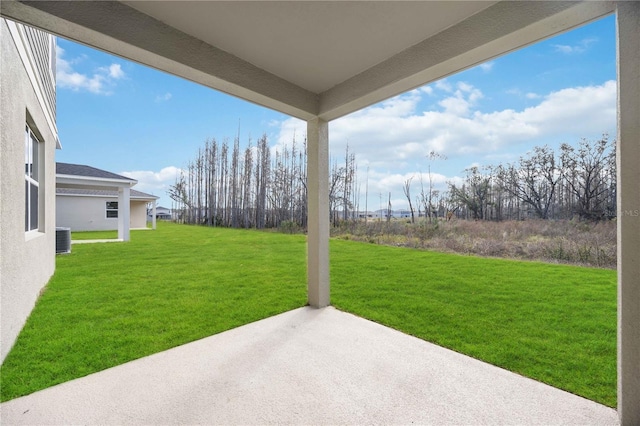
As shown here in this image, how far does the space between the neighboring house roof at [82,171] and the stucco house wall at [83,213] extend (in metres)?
3.60

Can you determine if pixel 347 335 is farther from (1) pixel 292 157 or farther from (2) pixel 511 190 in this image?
(1) pixel 292 157

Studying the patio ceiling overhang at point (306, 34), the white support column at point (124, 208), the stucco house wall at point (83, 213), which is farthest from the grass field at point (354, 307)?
the stucco house wall at point (83, 213)

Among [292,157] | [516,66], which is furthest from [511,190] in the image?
[292,157]

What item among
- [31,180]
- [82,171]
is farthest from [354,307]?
[82,171]

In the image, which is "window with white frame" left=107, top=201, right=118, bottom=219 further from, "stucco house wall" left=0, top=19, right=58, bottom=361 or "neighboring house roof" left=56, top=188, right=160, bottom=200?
"stucco house wall" left=0, top=19, right=58, bottom=361

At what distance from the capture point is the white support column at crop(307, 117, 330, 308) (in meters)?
3.07

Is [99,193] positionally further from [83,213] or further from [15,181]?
[15,181]

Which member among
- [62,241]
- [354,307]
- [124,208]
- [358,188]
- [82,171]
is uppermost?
[82,171]

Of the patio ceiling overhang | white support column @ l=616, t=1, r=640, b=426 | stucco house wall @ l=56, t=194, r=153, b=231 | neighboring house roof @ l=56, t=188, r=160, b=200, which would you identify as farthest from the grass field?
stucco house wall @ l=56, t=194, r=153, b=231

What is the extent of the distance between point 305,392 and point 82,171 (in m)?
8.91

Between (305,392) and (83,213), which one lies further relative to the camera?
(83,213)

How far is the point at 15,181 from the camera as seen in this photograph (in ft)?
7.64

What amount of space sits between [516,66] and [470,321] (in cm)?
412

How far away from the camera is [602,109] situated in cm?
384
